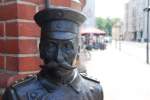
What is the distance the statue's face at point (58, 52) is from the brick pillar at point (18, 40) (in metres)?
0.65

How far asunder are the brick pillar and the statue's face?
2.14 ft

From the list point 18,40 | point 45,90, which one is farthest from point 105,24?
point 45,90

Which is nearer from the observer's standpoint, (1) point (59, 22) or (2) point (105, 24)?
(1) point (59, 22)

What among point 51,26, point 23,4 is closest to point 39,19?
point 51,26

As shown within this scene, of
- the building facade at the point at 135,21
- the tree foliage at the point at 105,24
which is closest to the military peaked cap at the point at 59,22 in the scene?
the building facade at the point at 135,21

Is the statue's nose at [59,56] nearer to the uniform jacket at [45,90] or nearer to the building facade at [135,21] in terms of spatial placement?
the uniform jacket at [45,90]

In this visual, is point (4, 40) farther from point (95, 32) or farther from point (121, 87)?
point (95, 32)

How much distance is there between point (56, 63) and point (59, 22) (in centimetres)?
16

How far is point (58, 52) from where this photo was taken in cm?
122

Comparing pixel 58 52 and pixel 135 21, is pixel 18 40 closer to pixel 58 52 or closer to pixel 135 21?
pixel 58 52

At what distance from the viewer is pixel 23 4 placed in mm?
1893

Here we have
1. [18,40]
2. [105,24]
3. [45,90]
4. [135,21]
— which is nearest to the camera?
[45,90]

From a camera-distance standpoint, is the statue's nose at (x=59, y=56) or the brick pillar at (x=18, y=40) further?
the brick pillar at (x=18, y=40)

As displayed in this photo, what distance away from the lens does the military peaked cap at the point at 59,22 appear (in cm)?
124
